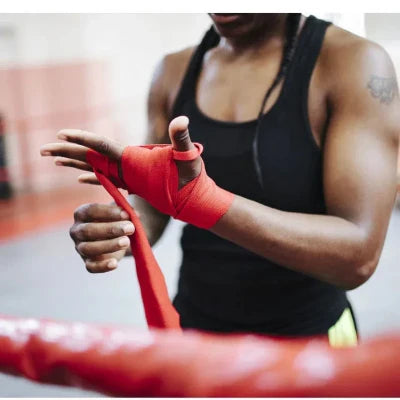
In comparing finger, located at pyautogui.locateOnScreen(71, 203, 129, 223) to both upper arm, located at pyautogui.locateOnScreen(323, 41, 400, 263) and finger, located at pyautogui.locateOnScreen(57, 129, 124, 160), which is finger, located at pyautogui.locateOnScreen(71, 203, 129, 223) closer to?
finger, located at pyautogui.locateOnScreen(57, 129, 124, 160)

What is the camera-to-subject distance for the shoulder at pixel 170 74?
0.60 meters

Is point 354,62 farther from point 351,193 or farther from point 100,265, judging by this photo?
point 100,265

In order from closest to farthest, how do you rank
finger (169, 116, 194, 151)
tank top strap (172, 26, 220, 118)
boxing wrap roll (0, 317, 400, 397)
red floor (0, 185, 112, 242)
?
boxing wrap roll (0, 317, 400, 397)
finger (169, 116, 194, 151)
tank top strap (172, 26, 220, 118)
red floor (0, 185, 112, 242)

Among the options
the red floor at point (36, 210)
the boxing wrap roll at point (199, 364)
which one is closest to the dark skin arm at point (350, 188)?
the boxing wrap roll at point (199, 364)

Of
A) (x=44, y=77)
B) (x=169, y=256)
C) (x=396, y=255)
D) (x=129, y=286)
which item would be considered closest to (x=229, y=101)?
(x=396, y=255)

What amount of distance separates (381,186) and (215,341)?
0.30 metres

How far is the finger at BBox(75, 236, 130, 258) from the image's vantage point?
447 millimetres

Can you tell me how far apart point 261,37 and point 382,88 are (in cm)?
16

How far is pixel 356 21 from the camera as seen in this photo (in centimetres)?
52

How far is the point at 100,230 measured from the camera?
457mm

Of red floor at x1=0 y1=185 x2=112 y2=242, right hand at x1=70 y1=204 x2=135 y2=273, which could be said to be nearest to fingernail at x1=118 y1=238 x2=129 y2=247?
right hand at x1=70 y1=204 x2=135 y2=273

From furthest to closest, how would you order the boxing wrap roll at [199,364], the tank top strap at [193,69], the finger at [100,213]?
the tank top strap at [193,69]
the finger at [100,213]
the boxing wrap roll at [199,364]

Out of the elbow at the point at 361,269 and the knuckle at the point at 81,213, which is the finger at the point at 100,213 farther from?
the elbow at the point at 361,269

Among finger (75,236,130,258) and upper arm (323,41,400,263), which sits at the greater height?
upper arm (323,41,400,263)
